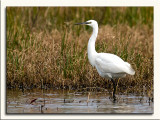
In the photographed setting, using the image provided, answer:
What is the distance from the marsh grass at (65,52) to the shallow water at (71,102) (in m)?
0.22

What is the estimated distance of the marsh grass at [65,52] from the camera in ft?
23.6

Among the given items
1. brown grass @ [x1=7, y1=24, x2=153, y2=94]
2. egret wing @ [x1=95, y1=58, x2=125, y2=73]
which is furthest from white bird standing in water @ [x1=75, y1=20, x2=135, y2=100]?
brown grass @ [x1=7, y1=24, x2=153, y2=94]

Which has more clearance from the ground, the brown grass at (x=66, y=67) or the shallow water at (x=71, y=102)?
the brown grass at (x=66, y=67)

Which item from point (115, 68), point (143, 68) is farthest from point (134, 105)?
point (143, 68)

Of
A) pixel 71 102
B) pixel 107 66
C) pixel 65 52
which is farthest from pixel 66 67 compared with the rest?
pixel 71 102

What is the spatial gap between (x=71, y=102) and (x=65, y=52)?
61.5 inches

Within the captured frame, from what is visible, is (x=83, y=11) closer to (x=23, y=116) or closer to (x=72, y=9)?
(x=72, y=9)

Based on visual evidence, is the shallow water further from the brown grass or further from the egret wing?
the egret wing

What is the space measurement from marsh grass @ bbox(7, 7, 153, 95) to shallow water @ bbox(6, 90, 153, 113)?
22 centimetres

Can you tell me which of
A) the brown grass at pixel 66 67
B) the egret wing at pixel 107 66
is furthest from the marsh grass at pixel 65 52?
the egret wing at pixel 107 66

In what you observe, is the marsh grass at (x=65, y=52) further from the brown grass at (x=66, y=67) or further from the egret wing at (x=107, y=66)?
the egret wing at (x=107, y=66)

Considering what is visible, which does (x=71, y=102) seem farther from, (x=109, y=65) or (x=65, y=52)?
(x=65, y=52)

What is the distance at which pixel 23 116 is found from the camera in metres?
5.54

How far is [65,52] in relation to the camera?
7699 mm
